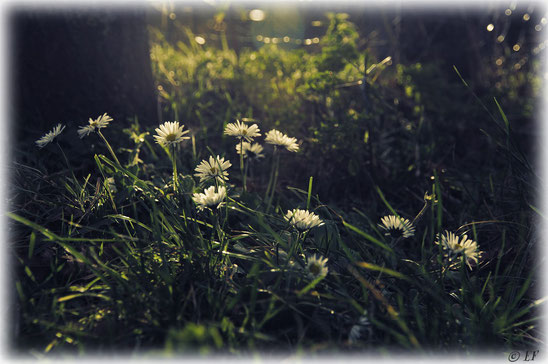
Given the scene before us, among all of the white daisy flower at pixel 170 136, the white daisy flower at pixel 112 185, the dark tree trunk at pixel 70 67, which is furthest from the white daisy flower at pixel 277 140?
Answer: the dark tree trunk at pixel 70 67

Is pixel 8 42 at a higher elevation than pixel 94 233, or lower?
higher

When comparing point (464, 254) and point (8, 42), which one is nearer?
point (464, 254)

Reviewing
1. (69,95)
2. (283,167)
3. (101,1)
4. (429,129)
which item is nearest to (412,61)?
(429,129)

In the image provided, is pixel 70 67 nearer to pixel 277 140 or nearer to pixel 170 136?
pixel 170 136

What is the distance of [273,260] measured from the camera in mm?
1260

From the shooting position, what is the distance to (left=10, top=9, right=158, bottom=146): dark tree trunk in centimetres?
204

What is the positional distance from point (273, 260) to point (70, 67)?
159 cm

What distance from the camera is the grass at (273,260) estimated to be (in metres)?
1.05

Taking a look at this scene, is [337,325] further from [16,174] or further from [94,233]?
[16,174]

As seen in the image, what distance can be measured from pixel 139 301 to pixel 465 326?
86 centimetres

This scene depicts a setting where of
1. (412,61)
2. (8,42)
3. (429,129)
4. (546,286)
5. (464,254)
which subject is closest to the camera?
(464,254)

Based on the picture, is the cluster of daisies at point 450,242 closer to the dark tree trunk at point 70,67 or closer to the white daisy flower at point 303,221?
the white daisy flower at point 303,221

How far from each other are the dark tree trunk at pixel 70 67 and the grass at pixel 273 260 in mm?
301

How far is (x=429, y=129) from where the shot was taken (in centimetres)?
231
